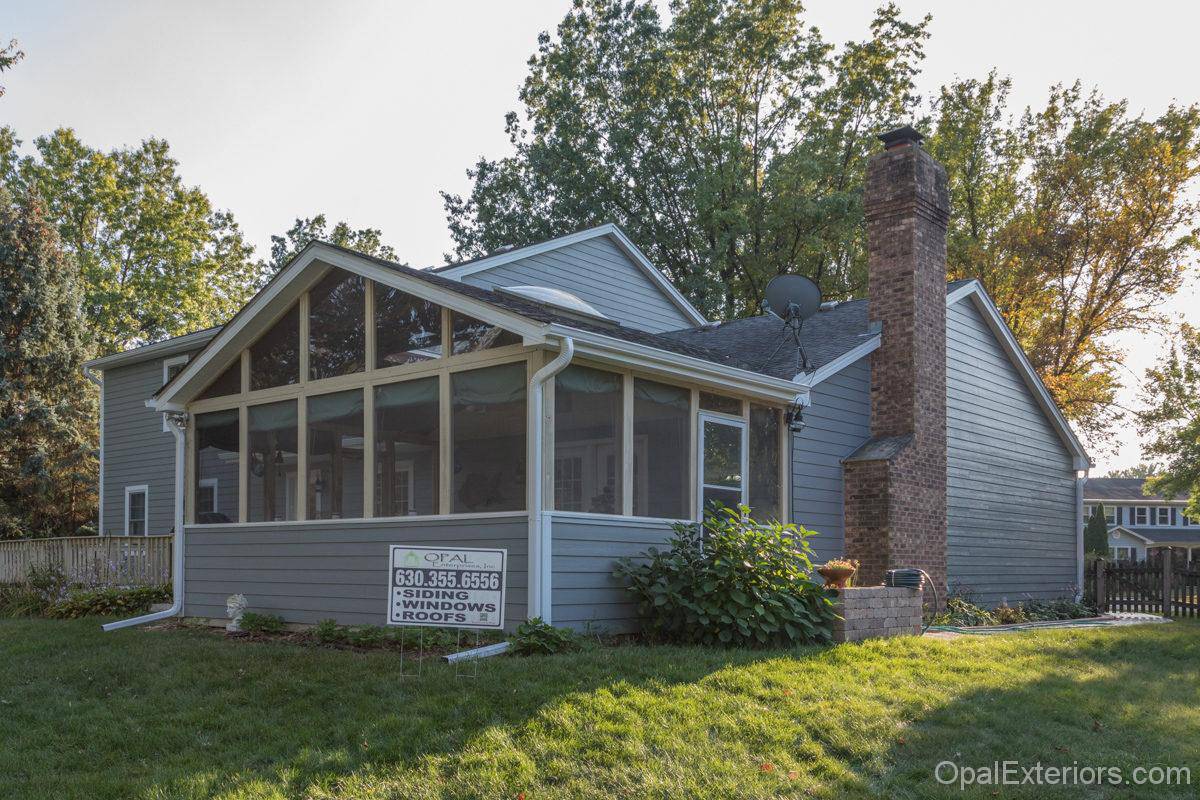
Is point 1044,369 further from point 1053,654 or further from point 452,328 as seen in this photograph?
point 452,328

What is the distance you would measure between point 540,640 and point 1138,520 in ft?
172

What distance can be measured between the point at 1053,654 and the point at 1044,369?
1908 centimetres

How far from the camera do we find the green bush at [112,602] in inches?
542

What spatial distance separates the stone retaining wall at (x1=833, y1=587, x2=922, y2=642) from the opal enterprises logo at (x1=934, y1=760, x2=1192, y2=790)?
316 cm

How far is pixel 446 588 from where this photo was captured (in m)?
8.11

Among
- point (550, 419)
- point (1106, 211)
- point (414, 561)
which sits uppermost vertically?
point (1106, 211)

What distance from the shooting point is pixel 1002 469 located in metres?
16.3

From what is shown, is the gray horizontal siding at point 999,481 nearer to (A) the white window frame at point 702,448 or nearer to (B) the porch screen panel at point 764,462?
(B) the porch screen panel at point 764,462

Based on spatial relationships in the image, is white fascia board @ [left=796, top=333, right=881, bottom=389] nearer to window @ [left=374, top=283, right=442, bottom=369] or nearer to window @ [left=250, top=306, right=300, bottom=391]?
window @ [left=374, top=283, right=442, bottom=369]

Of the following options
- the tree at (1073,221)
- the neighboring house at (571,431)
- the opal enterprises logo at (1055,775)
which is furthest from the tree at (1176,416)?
the opal enterprises logo at (1055,775)

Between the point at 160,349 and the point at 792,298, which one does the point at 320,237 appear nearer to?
the point at 160,349

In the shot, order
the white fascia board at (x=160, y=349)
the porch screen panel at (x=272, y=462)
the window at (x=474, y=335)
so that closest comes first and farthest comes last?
the window at (x=474, y=335), the porch screen panel at (x=272, y=462), the white fascia board at (x=160, y=349)

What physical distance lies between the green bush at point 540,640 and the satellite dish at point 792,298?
646 cm

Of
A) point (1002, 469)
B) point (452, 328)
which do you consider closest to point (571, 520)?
point (452, 328)
